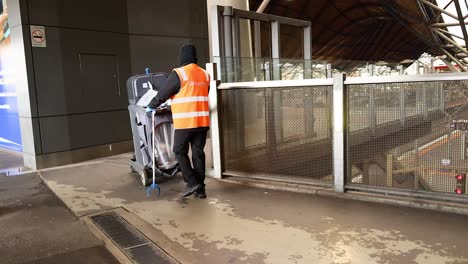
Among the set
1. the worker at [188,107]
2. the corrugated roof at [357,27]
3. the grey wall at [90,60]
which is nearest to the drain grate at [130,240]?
the worker at [188,107]

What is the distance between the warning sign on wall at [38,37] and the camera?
664 cm

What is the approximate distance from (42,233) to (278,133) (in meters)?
2.88

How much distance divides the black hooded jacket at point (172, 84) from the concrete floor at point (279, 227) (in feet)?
3.93

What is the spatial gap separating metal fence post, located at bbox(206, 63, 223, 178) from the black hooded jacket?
765mm

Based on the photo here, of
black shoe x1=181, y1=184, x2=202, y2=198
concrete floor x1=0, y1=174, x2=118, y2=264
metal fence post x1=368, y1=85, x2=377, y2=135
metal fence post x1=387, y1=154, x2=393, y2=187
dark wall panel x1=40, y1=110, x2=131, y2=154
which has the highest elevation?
metal fence post x1=368, y1=85, x2=377, y2=135

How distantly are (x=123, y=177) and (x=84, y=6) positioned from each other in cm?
350

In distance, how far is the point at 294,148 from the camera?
4922 mm

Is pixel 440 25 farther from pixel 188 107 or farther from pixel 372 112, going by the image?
pixel 188 107

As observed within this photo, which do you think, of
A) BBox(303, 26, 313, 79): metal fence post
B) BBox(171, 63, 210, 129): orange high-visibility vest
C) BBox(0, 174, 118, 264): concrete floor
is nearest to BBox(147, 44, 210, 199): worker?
BBox(171, 63, 210, 129): orange high-visibility vest

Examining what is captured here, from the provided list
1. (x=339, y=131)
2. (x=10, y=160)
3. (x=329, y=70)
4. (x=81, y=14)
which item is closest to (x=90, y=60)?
(x=81, y=14)

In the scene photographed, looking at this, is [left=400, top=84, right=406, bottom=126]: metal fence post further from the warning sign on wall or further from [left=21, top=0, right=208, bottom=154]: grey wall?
the warning sign on wall

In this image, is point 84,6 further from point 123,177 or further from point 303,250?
point 303,250

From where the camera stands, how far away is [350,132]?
14.6ft

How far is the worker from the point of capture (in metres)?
4.54
